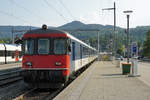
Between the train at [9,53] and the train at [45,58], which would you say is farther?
the train at [9,53]

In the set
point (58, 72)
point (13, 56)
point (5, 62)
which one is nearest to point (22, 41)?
point (58, 72)

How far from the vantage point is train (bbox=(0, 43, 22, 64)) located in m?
32.5

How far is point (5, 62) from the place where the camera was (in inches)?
1341

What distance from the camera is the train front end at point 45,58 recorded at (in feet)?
34.7

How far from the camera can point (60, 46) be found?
36.0 ft

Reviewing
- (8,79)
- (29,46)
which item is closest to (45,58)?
(29,46)

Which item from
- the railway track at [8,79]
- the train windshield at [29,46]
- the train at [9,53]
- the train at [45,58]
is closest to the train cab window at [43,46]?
the train at [45,58]

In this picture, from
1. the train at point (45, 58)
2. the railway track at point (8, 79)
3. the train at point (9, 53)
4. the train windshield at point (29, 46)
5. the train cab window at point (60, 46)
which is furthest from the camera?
the train at point (9, 53)

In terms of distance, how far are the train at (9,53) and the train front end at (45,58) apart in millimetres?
22447

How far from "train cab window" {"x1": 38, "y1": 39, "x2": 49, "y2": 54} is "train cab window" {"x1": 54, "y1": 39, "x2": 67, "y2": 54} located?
404 mm

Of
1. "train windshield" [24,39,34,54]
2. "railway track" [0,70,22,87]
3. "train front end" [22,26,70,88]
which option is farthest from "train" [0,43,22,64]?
"train front end" [22,26,70,88]

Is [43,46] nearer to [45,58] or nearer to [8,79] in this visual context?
[45,58]

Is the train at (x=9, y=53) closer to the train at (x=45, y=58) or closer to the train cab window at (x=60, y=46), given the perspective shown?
the train at (x=45, y=58)

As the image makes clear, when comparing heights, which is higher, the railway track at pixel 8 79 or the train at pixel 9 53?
the train at pixel 9 53
